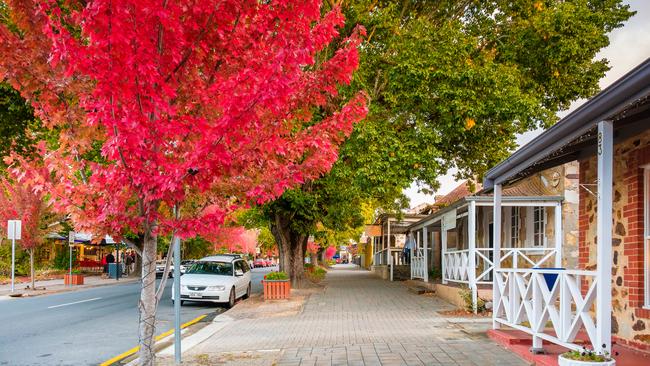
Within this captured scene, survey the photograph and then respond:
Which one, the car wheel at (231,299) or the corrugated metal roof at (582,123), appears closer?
the corrugated metal roof at (582,123)

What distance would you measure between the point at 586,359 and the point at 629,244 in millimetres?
2529

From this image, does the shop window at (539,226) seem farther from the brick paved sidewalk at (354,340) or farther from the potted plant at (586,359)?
the potted plant at (586,359)

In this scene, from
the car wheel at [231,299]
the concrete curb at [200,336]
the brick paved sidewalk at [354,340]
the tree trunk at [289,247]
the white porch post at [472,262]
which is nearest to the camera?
the brick paved sidewalk at [354,340]

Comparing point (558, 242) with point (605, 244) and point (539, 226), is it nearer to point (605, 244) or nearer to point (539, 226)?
point (539, 226)

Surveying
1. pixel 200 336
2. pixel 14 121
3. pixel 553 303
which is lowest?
pixel 200 336

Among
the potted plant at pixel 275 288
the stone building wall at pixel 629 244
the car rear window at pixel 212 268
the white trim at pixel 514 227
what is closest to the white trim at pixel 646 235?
the stone building wall at pixel 629 244

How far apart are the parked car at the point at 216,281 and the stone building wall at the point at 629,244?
40.1 feet

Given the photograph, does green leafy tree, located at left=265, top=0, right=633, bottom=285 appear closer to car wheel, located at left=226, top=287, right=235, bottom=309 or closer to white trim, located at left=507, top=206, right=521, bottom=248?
white trim, located at left=507, top=206, right=521, bottom=248

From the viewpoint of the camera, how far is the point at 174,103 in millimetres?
5504

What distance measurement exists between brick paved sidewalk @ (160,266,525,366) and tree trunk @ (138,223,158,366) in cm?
290

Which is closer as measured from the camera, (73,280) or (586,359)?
(586,359)

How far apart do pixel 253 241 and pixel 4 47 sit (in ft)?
257

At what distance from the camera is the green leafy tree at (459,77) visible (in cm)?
1642

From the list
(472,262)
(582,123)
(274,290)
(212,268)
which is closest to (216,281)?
(212,268)
